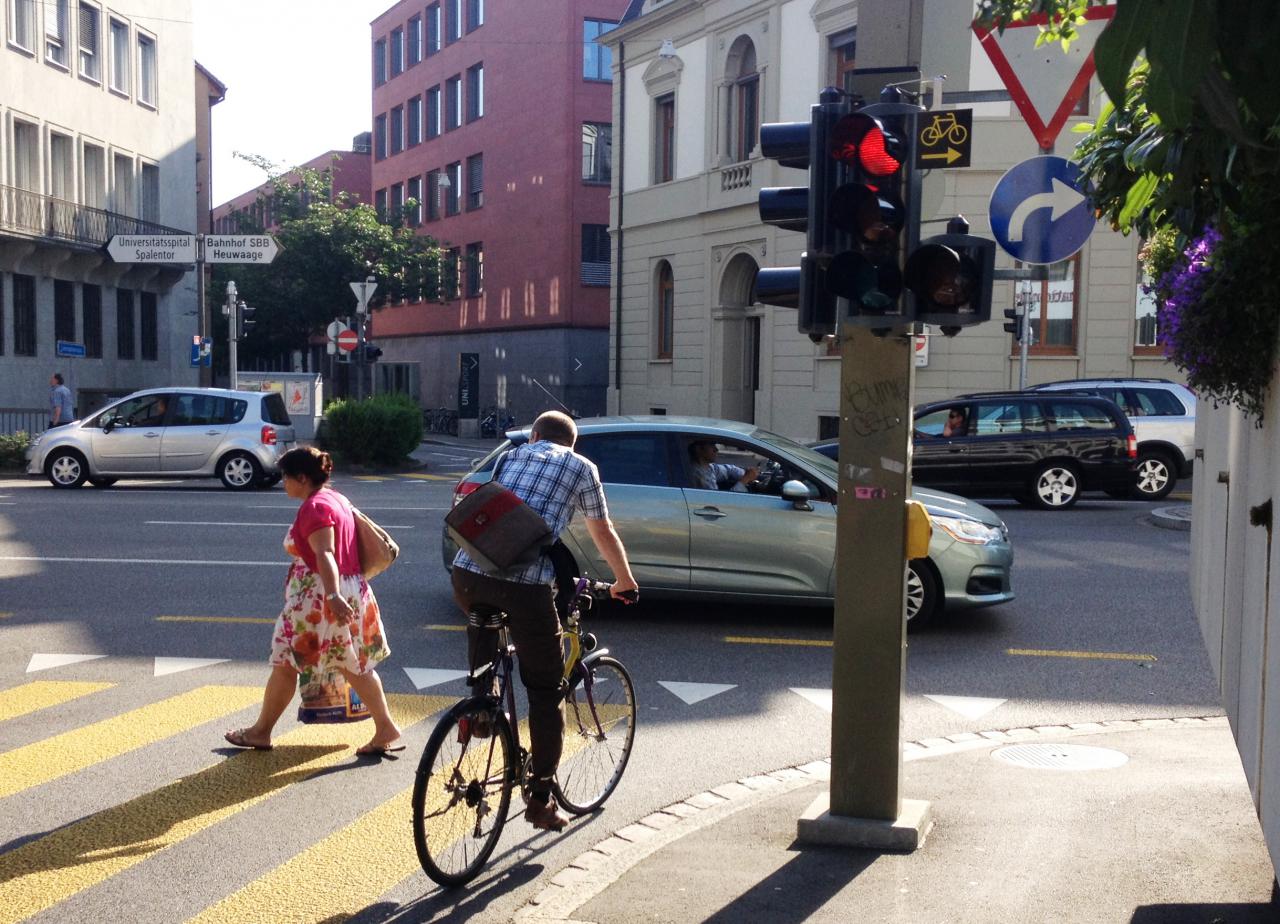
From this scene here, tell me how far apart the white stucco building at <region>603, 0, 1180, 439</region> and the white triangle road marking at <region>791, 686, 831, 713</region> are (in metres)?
15.9

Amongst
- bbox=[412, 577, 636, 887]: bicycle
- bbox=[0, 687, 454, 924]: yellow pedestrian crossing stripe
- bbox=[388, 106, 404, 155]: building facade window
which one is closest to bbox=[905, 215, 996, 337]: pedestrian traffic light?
bbox=[412, 577, 636, 887]: bicycle

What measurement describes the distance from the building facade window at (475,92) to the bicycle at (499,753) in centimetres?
4800

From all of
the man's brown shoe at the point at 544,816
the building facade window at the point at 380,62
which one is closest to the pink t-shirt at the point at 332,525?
the man's brown shoe at the point at 544,816

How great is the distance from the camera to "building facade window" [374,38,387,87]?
62891 mm

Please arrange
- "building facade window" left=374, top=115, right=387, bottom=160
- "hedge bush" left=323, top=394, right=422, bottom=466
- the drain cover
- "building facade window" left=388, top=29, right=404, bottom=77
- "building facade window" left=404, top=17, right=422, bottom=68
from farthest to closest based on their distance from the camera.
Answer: "building facade window" left=374, top=115, right=387, bottom=160 → "building facade window" left=388, top=29, right=404, bottom=77 → "building facade window" left=404, top=17, right=422, bottom=68 → "hedge bush" left=323, top=394, right=422, bottom=466 → the drain cover

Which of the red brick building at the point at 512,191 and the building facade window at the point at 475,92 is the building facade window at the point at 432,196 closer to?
the red brick building at the point at 512,191

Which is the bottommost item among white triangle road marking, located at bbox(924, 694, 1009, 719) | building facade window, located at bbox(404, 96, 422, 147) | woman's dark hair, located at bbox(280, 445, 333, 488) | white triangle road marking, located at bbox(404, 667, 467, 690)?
white triangle road marking, located at bbox(404, 667, 467, 690)

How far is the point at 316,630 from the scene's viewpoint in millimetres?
6789

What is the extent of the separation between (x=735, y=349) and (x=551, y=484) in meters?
29.7

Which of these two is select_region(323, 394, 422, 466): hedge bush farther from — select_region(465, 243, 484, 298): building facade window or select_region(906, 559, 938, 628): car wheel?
select_region(465, 243, 484, 298): building facade window

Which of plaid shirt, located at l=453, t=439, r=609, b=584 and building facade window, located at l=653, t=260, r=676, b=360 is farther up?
building facade window, located at l=653, t=260, r=676, b=360

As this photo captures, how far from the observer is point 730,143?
34.2 metres

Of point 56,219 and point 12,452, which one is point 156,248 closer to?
point 12,452

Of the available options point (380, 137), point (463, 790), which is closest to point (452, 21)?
point (380, 137)
